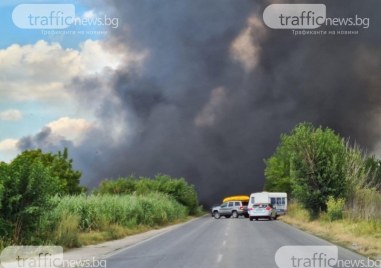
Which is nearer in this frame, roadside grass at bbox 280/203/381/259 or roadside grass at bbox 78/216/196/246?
roadside grass at bbox 280/203/381/259

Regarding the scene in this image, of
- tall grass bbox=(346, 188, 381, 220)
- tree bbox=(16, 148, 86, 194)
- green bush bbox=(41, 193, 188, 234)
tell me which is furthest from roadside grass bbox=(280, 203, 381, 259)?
tree bbox=(16, 148, 86, 194)

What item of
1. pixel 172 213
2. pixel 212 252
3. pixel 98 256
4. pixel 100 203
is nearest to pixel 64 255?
pixel 98 256

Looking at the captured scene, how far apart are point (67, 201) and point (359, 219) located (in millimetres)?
16894

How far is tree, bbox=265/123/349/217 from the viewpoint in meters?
41.3

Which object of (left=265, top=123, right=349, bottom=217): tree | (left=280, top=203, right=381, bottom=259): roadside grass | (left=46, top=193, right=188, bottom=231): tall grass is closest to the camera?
(left=280, top=203, right=381, bottom=259): roadside grass

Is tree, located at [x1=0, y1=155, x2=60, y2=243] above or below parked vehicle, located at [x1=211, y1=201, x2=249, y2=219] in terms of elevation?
above

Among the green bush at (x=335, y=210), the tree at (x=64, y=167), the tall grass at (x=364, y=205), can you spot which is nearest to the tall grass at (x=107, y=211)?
the green bush at (x=335, y=210)

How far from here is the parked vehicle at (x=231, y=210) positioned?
6556 centimetres

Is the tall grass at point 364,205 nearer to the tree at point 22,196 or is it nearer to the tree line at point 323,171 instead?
the tree line at point 323,171

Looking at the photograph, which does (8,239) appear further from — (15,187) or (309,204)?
(309,204)

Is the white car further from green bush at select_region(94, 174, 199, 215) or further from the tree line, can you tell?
green bush at select_region(94, 174, 199, 215)

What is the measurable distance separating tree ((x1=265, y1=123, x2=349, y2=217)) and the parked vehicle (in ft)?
73.9

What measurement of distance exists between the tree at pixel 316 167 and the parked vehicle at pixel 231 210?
73.9 feet

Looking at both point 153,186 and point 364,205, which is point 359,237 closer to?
point 364,205
